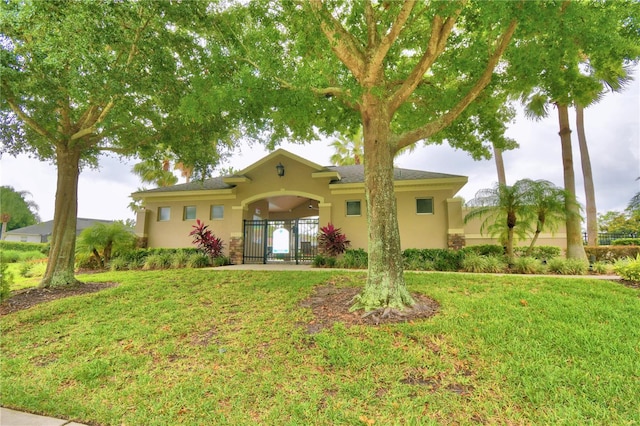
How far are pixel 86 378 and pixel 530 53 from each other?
8833 mm

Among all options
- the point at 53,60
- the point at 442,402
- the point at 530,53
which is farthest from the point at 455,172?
the point at 53,60

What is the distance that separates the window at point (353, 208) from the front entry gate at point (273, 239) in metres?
1.55

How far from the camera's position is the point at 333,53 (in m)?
5.52

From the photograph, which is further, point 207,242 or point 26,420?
point 207,242

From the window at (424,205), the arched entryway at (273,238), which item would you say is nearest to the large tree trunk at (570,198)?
the window at (424,205)

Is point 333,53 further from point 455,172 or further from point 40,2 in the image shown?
point 455,172

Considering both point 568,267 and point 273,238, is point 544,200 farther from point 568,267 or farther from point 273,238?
point 273,238

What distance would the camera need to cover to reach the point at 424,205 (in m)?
12.3

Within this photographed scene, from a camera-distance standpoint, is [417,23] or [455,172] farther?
[455,172]

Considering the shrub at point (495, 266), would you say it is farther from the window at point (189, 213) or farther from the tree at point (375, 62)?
the window at point (189, 213)

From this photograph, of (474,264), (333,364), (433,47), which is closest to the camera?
(333,364)

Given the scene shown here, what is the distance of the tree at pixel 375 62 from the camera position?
5055mm

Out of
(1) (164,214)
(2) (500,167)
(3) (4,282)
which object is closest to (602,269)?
(2) (500,167)

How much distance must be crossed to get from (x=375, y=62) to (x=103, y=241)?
1325 cm
